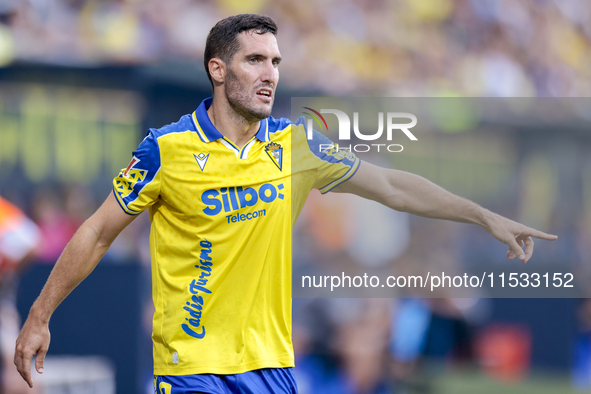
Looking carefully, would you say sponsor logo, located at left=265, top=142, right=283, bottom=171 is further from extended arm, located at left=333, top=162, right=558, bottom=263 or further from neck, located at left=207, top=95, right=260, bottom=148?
extended arm, located at left=333, top=162, right=558, bottom=263

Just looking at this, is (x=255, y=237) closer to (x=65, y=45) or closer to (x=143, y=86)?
(x=143, y=86)

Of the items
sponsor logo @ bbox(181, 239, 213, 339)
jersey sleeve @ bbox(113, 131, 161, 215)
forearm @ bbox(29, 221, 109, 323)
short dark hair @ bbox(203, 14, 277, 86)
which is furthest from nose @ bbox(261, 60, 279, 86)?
forearm @ bbox(29, 221, 109, 323)

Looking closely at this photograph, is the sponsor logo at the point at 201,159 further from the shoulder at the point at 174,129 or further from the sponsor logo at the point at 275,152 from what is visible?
the sponsor logo at the point at 275,152

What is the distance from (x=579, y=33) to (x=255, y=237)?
15.0m

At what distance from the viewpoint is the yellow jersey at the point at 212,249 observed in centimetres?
298

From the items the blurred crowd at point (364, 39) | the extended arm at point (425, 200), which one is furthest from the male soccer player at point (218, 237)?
the blurred crowd at point (364, 39)

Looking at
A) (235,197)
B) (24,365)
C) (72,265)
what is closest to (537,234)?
(235,197)

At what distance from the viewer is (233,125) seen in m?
3.20

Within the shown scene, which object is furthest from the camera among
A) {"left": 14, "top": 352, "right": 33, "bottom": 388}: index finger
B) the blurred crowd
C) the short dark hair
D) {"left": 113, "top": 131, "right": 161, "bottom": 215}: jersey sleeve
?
the blurred crowd

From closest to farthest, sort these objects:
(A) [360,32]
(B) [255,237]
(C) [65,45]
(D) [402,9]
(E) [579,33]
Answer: (B) [255,237] → (C) [65,45] → (A) [360,32] → (D) [402,9] → (E) [579,33]

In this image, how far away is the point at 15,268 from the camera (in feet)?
15.5

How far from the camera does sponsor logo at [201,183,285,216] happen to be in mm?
3014

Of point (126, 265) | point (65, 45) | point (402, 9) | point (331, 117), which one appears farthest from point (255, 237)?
point (402, 9)

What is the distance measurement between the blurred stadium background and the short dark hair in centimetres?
404
